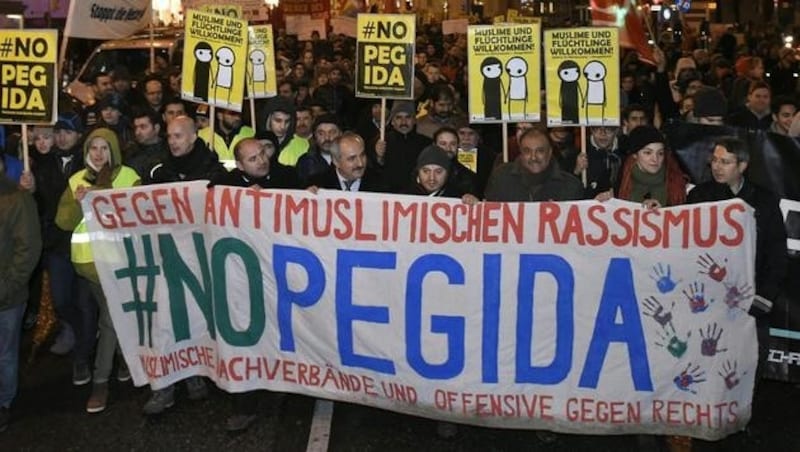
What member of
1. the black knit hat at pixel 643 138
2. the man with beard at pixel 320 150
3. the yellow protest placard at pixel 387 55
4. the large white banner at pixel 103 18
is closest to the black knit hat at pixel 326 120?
the man with beard at pixel 320 150

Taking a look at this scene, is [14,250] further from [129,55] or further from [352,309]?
[129,55]

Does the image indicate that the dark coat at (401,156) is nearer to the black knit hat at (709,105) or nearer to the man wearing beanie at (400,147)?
the man wearing beanie at (400,147)

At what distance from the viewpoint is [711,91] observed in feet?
23.4

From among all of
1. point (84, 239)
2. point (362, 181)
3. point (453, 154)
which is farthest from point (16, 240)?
point (453, 154)

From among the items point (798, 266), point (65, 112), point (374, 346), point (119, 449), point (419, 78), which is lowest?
point (119, 449)

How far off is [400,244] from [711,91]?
11.6 feet

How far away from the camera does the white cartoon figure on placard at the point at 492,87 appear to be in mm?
6125

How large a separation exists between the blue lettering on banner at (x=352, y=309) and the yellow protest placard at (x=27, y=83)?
2.33 meters

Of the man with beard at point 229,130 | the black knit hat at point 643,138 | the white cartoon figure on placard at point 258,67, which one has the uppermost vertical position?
the white cartoon figure on placard at point 258,67

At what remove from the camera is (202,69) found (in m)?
6.56

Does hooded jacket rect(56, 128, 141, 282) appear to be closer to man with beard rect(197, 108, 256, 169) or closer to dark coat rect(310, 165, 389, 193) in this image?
dark coat rect(310, 165, 389, 193)

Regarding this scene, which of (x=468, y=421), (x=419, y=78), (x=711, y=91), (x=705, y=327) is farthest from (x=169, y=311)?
(x=419, y=78)

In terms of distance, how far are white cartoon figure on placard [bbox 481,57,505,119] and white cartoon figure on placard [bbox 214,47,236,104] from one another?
5.90 ft

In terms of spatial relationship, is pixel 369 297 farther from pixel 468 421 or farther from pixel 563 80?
pixel 563 80
